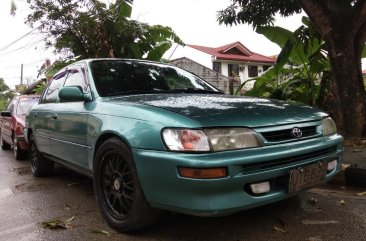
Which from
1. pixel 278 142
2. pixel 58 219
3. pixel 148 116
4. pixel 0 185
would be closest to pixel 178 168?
pixel 148 116

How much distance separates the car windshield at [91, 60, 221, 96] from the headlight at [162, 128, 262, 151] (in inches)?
52.2

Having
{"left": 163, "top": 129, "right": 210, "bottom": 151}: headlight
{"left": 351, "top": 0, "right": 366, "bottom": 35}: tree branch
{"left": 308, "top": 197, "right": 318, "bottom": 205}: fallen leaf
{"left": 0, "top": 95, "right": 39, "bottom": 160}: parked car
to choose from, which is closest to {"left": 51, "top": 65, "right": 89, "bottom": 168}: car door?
{"left": 163, "top": 129, "right": 210, "bottom": 151}: headlight

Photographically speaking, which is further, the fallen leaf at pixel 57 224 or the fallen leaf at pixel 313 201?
the fallen leaf at pixel 313 201

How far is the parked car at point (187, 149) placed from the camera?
2533mm

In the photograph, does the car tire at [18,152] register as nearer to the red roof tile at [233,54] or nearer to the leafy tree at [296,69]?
the leafy tree at [296,69]

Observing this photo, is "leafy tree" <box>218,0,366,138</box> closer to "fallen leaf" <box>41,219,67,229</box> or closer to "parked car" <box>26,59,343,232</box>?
"parked car" <box>26,59,343,232</box>

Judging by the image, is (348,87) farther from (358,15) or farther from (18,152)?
(18,152)

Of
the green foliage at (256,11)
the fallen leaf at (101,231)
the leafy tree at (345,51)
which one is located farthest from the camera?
the green foliage at (256,11)

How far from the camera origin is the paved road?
9.95ft

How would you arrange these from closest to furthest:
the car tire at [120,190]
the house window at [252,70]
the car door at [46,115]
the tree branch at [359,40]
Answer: the car tire at [120,190] → the car door at [46,115] → the tree branch at [359,40] → the house window at [252,70]

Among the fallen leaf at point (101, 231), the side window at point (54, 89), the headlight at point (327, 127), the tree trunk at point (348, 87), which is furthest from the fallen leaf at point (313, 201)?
the side window at point (54, 89)

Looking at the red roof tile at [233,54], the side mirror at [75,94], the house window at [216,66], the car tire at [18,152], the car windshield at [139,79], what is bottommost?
the car tire at [18,152]

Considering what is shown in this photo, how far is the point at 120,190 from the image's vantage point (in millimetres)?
3182

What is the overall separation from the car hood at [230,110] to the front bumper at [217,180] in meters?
0.22
